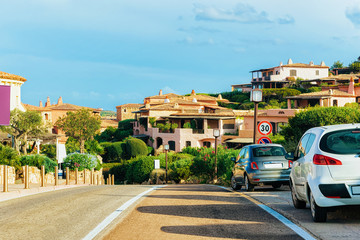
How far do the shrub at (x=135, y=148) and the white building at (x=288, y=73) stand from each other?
46.8 meters

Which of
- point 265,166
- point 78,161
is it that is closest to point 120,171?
point 78,161

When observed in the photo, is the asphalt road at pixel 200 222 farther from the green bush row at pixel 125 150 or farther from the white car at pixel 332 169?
the green bush row at pixel 125 150

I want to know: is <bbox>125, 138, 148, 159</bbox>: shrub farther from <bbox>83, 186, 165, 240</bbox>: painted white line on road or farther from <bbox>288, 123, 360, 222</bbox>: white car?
<bbox>288, 123, 360, 222</bbox>: white car

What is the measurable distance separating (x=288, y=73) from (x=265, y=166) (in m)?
107

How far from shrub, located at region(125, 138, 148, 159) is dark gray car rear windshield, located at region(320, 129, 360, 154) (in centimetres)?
6872

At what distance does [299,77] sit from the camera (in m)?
120

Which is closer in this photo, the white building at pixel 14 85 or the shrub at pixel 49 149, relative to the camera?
the white building at pixel 14 85

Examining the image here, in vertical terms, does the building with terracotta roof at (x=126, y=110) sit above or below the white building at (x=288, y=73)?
below

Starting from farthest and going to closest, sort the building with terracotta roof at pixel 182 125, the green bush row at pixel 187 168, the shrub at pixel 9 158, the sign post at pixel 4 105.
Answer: the building with terracotta roof at pixel 182 125 < the green bush row at pixel 187 168 < the shrub at pixel 9 158 < the sign post at pixel 4 105

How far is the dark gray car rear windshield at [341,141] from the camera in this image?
29.9 ft

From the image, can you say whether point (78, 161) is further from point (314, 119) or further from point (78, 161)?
point (314, 119)

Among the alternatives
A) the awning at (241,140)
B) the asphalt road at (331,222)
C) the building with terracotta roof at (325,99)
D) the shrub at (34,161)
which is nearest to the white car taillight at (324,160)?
the asphalt road at (331,222)

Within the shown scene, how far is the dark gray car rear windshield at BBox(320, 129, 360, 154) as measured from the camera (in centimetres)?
912

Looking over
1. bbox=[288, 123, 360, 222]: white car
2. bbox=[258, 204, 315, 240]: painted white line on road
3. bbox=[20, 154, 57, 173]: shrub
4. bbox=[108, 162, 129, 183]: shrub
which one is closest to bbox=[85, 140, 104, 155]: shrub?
bbox=[108, 162, 129, 183]: shrub
